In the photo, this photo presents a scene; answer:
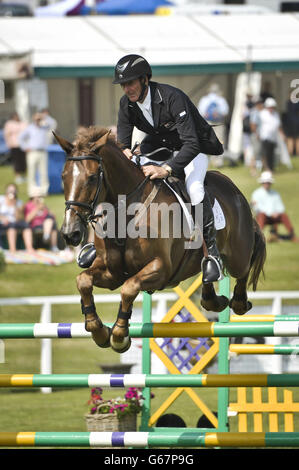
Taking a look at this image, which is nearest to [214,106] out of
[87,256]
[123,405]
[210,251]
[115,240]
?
[123,405]

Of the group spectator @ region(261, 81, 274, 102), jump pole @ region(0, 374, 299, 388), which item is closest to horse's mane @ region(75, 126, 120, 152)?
jump pole @ region(0, 374, 299, 388)

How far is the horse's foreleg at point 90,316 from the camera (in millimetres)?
5449

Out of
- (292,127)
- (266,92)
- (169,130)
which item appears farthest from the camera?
(292,127)

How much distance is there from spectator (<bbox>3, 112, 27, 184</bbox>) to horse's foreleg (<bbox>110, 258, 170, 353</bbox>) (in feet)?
44.1

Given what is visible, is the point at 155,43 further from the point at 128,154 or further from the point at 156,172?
the point at 156,172

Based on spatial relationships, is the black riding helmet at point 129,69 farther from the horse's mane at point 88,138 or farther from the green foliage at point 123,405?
the green foliage at point 123,405

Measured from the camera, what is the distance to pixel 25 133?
17.5m

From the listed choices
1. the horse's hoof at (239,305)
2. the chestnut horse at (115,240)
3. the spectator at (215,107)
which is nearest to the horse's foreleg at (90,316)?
the chestnut horse at (115,240)

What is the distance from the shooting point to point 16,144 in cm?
1900

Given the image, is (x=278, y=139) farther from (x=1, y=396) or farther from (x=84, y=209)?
(x=84, y=209)

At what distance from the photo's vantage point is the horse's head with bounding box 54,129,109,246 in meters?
5.23

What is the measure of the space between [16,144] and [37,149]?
200cm
